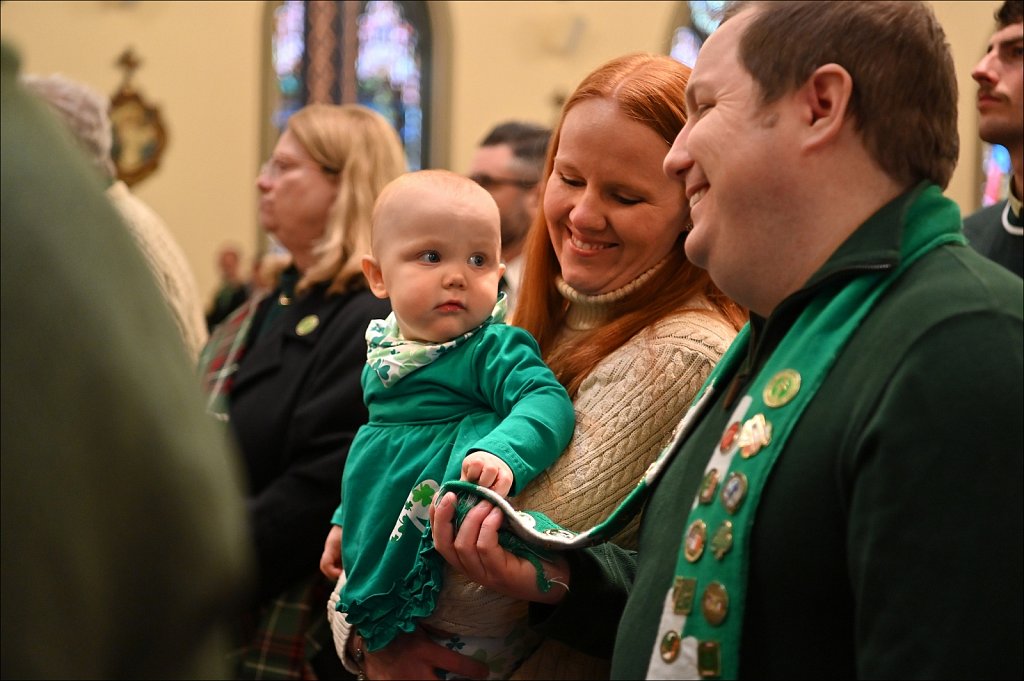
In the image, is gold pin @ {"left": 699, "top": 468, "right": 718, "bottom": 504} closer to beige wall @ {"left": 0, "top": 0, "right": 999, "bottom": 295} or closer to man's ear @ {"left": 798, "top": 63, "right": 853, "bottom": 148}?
man's ear @ {"left": 798, "top": 63, "right": 853, "bottom": 148}

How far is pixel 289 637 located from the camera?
3346mm

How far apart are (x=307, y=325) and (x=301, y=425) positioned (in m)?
0.31

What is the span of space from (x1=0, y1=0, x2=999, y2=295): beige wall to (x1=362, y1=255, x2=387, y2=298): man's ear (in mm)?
10328

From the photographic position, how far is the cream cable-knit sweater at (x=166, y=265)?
3.96 metres

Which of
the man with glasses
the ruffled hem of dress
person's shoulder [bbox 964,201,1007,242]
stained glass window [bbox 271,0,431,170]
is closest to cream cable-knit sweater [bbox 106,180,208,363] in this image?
the man with glasses

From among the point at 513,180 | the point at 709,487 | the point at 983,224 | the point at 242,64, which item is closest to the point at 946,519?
the point at 709,487

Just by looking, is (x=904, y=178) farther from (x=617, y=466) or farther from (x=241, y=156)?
(x=241, y=156)

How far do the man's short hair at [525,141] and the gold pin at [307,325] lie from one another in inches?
51.2

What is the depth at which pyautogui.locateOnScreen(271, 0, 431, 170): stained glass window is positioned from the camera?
13.6 meters

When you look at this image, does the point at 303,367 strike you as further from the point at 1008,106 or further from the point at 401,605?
the point at 1008,106

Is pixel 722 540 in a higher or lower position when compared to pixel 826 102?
lower

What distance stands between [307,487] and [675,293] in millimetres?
1365

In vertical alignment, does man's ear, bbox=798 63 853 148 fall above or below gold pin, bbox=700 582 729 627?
above

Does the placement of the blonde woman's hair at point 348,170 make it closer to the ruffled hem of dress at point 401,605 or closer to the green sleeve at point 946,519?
the ruffled hem of dress at point 401,605
